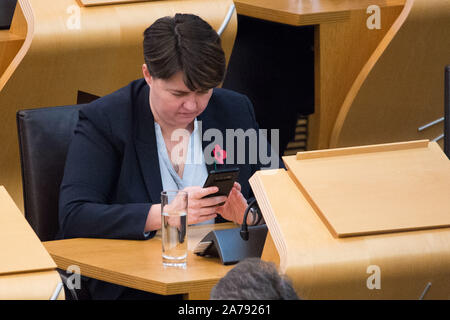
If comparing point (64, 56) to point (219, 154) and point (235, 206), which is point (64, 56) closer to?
point (219, 154)

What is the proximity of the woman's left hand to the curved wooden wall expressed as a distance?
134 cm

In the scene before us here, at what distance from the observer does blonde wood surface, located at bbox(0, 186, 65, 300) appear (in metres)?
1.44

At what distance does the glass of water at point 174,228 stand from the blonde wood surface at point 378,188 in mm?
298

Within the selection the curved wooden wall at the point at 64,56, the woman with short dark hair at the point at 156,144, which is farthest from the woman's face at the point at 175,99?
the curved wooden wall at the point at 64,56

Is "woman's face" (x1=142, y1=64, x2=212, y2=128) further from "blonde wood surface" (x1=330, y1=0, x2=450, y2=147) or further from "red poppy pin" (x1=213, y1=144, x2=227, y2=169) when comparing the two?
"blonde wood surface" (x1=330, y1=0, x2=450, y2=147)

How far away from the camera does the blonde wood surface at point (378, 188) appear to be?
5.16 ft

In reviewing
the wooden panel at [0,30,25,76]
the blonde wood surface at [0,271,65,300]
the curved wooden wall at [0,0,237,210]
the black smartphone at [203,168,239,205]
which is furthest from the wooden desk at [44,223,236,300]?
the wooden panel at [0,30,25,76]

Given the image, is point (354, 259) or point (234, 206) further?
point (234, 206)

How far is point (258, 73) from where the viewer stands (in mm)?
4090

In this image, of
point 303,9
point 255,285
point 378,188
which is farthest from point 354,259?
point 303,9

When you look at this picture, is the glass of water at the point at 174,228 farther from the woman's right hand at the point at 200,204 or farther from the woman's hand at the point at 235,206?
the woman's hand at the point at 235,206

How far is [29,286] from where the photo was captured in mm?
1453

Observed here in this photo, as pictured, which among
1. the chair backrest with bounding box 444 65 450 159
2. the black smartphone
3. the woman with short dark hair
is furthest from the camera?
the chair backrest with bounding box 444 65 450 159

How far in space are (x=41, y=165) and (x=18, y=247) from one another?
764 mm
